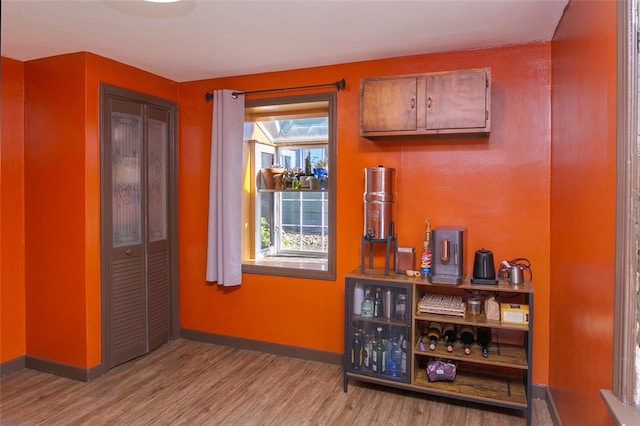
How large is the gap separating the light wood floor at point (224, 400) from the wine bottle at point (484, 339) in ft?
1.22

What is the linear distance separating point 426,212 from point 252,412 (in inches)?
72.8

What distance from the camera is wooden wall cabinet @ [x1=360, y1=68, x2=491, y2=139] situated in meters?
2.80

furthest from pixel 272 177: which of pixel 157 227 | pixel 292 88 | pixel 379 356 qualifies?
pixel 379 356

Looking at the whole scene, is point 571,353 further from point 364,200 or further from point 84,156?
point 84,156

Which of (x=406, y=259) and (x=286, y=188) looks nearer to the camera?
(x=406, y=259)

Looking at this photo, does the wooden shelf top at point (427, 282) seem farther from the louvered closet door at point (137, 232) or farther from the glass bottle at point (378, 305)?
the louvered closet door at point (137, 232)

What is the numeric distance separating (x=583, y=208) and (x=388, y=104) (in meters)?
1.42

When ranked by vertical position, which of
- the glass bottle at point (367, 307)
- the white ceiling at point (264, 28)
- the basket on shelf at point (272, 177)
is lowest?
the glass bottle at point (367, 307)

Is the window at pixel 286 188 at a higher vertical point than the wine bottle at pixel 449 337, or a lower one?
higher

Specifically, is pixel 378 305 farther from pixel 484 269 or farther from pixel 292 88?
pixel 292 88

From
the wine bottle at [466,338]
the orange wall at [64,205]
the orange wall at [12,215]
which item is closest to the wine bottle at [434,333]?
the wine bottle at [466,338]

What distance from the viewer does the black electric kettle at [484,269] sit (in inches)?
110

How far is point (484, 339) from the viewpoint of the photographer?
2.90m

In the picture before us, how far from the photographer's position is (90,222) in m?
3.20
